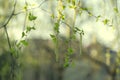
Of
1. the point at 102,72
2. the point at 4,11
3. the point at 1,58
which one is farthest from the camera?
the point at 102,72

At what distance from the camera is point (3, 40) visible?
37.6 ft

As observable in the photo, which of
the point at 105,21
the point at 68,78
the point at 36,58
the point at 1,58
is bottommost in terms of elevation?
the point at 68,78

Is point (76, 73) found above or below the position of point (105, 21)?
below

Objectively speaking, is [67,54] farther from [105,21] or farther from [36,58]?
[36,58]

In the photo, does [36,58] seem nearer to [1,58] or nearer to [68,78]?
[1,58]

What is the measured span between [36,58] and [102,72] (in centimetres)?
1084

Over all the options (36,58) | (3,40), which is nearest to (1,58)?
(3,40)

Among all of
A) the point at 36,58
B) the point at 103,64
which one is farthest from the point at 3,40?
the point at 36,58

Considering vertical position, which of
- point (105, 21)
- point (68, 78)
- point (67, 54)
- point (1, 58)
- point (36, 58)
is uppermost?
point (105, 21)

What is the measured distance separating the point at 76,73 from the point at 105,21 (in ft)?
88.7

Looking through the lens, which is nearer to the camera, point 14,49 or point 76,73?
point 14,49

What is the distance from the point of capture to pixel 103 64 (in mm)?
15117

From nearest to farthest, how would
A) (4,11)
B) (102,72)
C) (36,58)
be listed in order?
(4,11) → (36,58) → (102,72)

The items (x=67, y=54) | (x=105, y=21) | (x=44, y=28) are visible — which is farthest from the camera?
(x=44, y=28)
